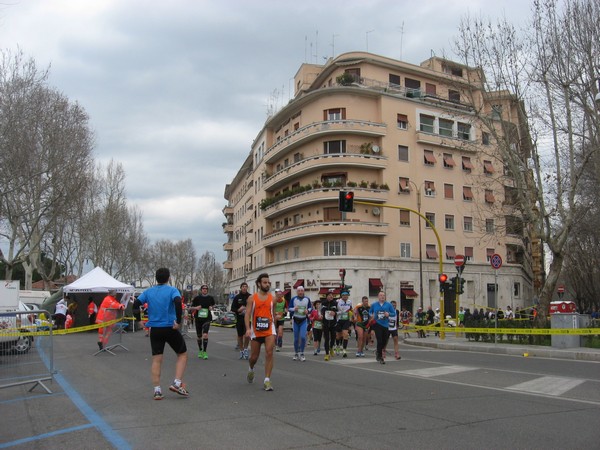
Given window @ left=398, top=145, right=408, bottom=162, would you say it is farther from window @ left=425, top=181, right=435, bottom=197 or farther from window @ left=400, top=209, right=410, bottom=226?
window @ left=400, top=209, right=410, bottom=226

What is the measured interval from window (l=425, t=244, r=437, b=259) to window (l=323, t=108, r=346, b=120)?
543 inches

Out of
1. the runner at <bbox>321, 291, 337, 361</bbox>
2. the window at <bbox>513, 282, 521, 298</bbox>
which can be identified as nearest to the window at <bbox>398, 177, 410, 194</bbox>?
the window at <bbox>513, 282, 521, 298</bbox>

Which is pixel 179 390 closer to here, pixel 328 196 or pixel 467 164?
pixel 328 196

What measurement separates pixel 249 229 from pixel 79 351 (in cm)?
5372

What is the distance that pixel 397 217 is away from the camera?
4884 centimetres

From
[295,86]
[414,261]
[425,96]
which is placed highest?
[295,86]

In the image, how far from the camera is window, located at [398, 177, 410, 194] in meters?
49.3

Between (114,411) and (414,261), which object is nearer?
(114,411)

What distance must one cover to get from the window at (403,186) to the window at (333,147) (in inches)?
226

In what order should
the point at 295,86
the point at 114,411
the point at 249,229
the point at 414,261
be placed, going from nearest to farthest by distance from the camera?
the point at 114,411, the point at 414,261, the point at 295,86, the point at 249,229

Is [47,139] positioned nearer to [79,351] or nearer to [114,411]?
[79,351]

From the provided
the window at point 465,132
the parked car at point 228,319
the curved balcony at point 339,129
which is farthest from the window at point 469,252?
the parked car at point 228,319

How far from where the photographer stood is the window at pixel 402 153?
49875mm

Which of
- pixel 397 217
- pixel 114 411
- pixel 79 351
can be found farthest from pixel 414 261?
pixel 114 411
